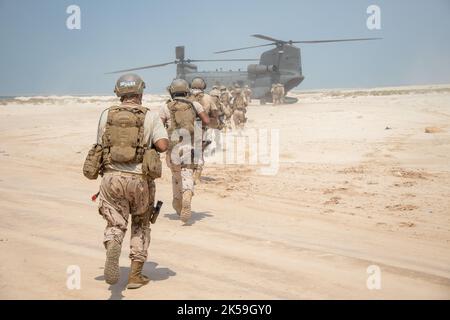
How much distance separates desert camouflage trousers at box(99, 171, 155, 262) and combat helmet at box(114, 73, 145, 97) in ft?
2.28

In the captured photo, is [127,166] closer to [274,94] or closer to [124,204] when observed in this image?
[124,204]

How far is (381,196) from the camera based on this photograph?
7.50 metres

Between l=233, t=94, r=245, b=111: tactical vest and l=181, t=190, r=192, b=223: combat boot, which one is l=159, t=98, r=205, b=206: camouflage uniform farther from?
l=233, t=94, r=245, b=111: tactical vest

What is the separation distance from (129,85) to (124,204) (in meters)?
1.01

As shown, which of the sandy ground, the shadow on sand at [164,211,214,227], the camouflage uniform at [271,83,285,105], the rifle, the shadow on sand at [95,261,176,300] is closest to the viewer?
the shadow on sand at [95,261,176,300]

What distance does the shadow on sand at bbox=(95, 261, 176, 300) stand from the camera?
3.80m

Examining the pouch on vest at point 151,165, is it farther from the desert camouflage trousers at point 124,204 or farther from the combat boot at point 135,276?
the combat boot at point 135,276

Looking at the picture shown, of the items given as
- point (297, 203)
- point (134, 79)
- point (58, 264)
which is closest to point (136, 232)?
point (58, 264)

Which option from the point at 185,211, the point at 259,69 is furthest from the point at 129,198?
the point at 259,69

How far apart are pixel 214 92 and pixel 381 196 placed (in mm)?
5787

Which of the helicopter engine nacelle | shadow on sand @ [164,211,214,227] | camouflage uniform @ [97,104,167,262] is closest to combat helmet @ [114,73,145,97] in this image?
camouflage uniform @ [97,104,167,262]
